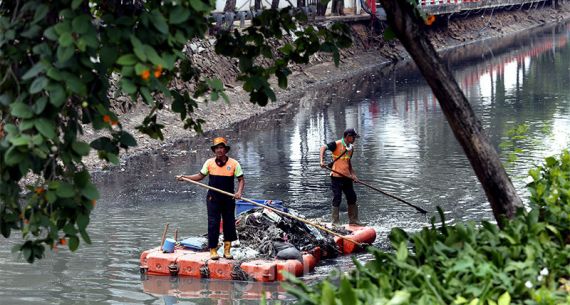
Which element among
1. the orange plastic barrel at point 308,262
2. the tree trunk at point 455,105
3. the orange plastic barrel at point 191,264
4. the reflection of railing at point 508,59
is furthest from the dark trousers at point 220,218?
the reflection of railing at point 508,59

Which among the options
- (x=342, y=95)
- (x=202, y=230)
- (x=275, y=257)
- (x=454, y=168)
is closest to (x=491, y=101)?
(x=342, y=95)

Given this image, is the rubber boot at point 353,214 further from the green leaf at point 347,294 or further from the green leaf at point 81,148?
the green leaf at point 347,294

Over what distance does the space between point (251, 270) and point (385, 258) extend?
6480 millimetres

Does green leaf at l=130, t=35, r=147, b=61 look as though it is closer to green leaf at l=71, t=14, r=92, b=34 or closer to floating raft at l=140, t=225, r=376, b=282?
green leaf at l=71, t=14, r=92, b=34

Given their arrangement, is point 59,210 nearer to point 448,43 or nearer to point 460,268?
point 460,268

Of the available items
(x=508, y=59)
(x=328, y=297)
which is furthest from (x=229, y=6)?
(x=328, y=297)

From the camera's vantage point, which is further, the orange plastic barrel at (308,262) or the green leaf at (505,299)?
the orange plastic barrel at (308,262)

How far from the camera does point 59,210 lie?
22.2ft

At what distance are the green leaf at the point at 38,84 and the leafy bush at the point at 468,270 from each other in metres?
1.79

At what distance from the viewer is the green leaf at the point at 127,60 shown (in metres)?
6.36

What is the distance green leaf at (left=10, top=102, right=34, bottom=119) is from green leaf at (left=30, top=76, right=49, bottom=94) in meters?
0.16

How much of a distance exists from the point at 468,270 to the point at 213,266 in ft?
23.6

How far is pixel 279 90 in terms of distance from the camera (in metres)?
34.6

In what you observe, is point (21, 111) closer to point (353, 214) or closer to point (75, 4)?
point (75, 4)
